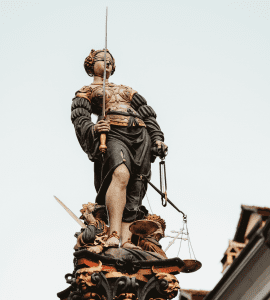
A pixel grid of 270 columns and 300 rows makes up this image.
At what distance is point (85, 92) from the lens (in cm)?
1007

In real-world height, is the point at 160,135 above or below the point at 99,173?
above

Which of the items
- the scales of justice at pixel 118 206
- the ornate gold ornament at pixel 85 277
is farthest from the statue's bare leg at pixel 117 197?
the ornate gold ornament at pixel 85 277

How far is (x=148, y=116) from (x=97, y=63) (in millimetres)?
1284

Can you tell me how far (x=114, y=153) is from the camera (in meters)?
9.22

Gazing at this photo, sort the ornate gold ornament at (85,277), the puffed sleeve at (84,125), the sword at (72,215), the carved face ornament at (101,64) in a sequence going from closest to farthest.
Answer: the ornate gold ornament at (85,277)
the sword at (72,215)
the puffed sleeve at (84,125)
the carved face ornament at (101,64)

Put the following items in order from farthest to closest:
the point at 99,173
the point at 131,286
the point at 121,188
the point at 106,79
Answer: the point at 106,79
the point at 99,173
the point at 121,188
the point at 131,286

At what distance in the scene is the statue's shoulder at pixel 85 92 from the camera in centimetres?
1001

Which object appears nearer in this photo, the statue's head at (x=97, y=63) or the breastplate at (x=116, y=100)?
the breastplate at (x=116, y=100)

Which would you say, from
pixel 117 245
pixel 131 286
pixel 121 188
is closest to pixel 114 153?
pixel 121 188

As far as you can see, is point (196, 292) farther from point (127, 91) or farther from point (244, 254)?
point (127, 91)

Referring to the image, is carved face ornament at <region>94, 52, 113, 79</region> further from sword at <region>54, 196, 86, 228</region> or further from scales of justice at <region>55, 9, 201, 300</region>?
sword at <region>54, 196, 86, 228</region>

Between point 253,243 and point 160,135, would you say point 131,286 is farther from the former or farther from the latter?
point 253,243

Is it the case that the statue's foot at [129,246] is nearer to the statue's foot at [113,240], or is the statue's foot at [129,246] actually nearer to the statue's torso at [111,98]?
the statue's foot at [113,240]

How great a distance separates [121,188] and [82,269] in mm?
1466
